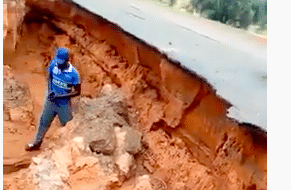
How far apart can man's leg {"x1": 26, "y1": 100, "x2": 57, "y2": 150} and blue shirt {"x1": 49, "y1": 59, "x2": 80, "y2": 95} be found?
8 cm

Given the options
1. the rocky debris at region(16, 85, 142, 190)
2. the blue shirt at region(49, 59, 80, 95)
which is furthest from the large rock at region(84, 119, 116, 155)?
the blue shirt at region(49, 59, 80, 95)

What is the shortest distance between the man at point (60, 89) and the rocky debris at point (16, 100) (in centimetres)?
46

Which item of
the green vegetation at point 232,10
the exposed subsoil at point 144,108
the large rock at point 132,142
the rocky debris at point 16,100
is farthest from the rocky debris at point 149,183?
the green vegetation at point 232,10

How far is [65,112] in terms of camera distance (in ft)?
7.32

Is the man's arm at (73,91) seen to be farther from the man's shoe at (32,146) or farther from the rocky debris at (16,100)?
the rocky debris at (16,100)

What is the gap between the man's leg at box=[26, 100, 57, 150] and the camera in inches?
88.4

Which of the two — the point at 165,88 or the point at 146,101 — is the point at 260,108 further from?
the point at 146,101

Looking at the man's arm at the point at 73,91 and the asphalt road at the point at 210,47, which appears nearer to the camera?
the asphalt road at the point at 210,47

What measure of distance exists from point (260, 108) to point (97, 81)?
1.10m

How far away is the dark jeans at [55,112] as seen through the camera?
2.22 metres

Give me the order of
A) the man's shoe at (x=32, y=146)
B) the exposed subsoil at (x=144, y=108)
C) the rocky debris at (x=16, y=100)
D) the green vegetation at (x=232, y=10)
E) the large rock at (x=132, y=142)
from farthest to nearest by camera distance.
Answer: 1. the green vegetation at (x=232, y=10)
2. the rocky debris at (x=16, y=100)
3. the man's shoe at (x=32, y=146)
4. the large rock at (x=132, y=142)
5. the exposed subsoil at (x=144, y=108)

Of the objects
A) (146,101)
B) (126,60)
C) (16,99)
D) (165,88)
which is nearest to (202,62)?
(165,88)

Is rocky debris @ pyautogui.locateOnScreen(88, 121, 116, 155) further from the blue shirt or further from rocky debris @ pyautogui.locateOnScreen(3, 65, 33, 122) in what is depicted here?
rocky debris @ pyautogui.locateOnScreen(3, 65, 33, 122)
